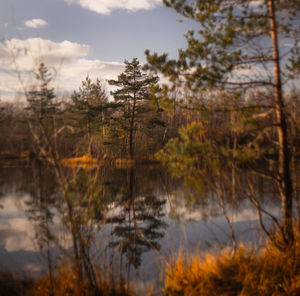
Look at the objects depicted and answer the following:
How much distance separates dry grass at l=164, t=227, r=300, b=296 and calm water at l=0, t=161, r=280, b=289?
0.36 meters

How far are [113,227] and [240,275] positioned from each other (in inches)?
176

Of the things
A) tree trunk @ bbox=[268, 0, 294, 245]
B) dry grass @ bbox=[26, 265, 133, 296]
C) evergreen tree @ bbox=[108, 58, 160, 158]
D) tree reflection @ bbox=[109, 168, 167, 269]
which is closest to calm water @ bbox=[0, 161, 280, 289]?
tree reflection @ bbox=[109, 168, 167, 269]

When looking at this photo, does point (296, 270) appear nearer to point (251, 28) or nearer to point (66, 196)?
point (66, 196)

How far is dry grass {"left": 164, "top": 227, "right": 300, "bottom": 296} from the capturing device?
3406 mm

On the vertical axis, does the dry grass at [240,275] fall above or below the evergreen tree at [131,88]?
below

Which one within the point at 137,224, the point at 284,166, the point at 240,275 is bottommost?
the point at 137,224

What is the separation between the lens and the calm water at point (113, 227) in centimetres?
361

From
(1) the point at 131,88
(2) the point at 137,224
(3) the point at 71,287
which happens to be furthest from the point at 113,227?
(1) the point at 131,88

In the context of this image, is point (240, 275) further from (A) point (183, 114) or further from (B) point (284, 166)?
(A) point (183, 114)

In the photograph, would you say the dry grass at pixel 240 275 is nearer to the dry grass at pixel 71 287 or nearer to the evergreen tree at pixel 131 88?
the dry grass at pixel 71 287

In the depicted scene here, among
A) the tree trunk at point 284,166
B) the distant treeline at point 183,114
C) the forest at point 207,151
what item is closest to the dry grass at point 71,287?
the forest at point 207,151

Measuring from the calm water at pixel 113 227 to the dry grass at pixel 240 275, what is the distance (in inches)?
14.2

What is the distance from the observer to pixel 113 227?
7.51m

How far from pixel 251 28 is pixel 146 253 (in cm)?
462
